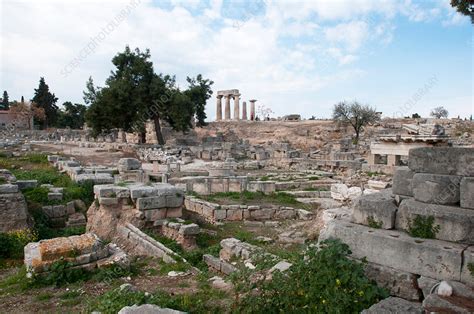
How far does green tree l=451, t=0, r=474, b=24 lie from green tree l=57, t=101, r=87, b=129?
76263 millimetres

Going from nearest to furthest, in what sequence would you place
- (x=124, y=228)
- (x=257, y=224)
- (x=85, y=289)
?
(x=85, y=289)
(x=124, y=228)
(x=257, y=224)

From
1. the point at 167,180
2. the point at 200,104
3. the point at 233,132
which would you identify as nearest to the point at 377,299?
the point at 167,180

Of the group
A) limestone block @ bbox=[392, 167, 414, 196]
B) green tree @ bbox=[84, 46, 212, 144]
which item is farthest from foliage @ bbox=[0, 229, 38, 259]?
green tree @ bbox=[84, 46, 212, 144]

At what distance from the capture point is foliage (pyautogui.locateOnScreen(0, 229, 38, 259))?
7.88m

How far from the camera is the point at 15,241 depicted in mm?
8273

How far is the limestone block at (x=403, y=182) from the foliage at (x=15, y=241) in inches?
305

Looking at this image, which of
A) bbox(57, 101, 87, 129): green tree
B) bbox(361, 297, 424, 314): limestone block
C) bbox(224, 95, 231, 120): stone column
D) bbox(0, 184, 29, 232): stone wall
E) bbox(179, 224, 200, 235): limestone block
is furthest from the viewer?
bbox(57, 101, 87, 129): green tree

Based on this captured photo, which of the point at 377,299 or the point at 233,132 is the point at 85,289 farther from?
the point at 233,132

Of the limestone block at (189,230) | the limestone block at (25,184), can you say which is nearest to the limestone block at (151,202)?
the limestone block at (189,230)

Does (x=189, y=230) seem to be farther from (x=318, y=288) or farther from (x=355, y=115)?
(x=355, y=115)

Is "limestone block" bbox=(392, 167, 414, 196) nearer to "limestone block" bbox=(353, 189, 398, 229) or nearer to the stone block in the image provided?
"limestone block" bbox=(353, 189, 398, 229)

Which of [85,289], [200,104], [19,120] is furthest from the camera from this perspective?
[19,120]

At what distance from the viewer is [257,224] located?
10.7m

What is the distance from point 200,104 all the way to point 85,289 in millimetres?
38321
